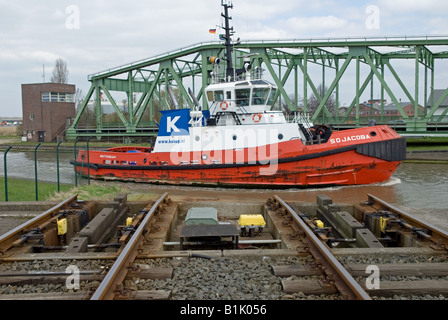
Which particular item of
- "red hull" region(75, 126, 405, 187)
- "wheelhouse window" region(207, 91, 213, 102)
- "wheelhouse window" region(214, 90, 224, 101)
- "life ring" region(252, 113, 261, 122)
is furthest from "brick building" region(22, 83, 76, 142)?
"life ring" region(252, 113, 261, 122)

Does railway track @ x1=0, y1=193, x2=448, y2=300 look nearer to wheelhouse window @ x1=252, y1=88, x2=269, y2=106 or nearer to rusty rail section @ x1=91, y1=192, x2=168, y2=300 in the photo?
rusty rail section @ x1=91, y1=192, x2=168, y2=300

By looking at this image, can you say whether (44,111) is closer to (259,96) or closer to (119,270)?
(259,96)

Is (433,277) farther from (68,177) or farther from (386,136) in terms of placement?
(68,177)

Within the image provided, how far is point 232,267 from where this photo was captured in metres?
4.54

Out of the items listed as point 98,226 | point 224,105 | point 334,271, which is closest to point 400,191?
point 224,105

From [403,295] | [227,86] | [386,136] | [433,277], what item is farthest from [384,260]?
[227,86]

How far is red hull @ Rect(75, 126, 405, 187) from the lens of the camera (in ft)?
50.1

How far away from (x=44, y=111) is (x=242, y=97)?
38.1m

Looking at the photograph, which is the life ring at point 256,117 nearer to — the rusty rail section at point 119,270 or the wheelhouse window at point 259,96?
the wheelhouse window at point 259,96

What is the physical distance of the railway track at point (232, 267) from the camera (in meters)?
3.83

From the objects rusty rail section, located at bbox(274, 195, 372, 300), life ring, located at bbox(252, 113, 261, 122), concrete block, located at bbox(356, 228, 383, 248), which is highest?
life ring, located at bbox(252, 113, 261, 122)

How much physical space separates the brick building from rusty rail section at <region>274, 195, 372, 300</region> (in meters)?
47.8

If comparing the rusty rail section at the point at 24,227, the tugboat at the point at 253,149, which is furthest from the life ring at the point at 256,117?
the rusty rail section at the point at 24,227

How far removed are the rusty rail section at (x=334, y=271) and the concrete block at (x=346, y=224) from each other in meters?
1.06
